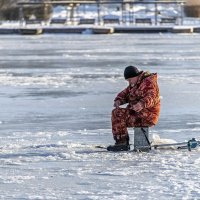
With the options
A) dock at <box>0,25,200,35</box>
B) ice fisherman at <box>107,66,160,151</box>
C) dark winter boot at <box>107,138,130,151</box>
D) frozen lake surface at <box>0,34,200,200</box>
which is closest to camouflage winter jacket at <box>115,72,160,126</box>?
ice fisherman at <box>107,66,160,151</box>

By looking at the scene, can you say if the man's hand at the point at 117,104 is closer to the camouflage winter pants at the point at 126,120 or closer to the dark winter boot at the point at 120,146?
the camouflage winter pants at the point at 126,120

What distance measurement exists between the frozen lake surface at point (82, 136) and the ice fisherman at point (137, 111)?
25cm

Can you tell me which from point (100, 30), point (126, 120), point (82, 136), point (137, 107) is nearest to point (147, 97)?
point (137, 107)

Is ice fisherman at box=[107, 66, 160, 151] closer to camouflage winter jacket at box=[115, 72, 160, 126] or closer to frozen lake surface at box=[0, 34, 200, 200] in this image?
camouflage winter jacket at box=[115, 72, 160, 126]

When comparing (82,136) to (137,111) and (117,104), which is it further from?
(137,111)

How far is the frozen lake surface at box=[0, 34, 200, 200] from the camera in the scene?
7.39 metres

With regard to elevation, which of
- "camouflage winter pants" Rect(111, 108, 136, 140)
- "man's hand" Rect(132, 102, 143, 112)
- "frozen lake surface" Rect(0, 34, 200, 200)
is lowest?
"frozen lake surface" Rect(0, 34, 200, 200)

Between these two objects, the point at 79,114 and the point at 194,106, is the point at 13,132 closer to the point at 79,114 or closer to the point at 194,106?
the point at 79,114

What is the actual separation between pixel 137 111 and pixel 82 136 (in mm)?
1599

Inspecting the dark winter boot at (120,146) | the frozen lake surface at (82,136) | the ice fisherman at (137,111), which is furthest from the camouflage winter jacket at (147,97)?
the frozen lake surface at (82,136)

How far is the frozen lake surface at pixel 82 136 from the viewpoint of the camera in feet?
24.2

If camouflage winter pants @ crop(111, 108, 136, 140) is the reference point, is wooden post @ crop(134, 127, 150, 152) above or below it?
below

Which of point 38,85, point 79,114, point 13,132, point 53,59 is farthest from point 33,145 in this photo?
point 53,59

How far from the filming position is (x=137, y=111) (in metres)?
9.29
